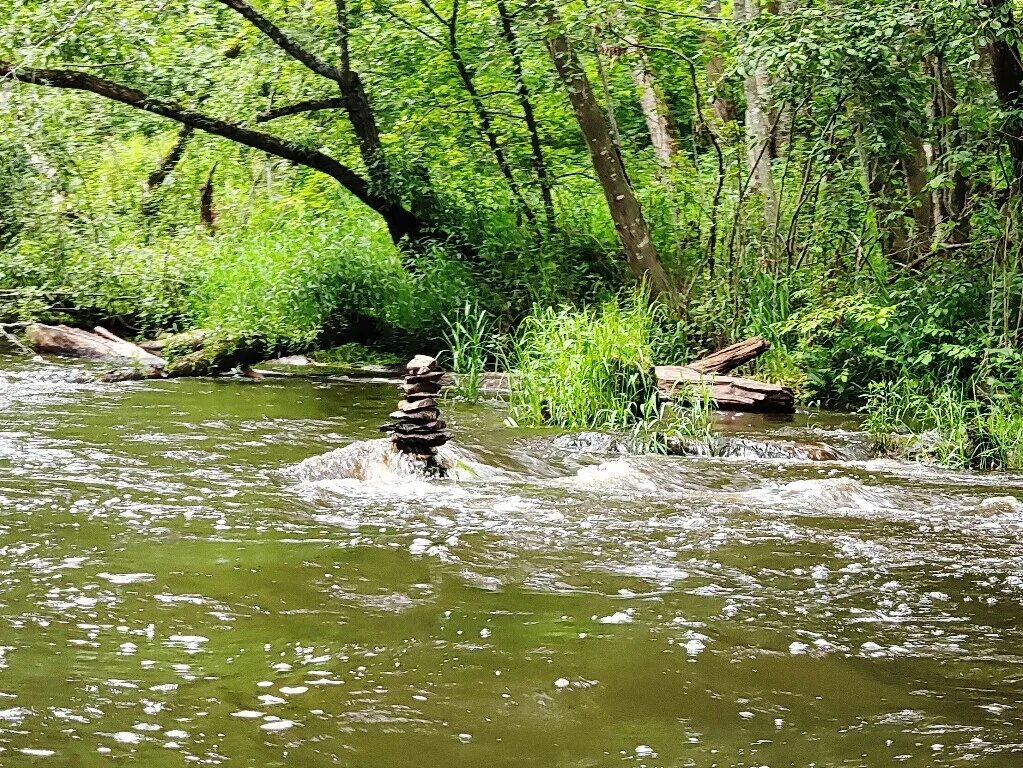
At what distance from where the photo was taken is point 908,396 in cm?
959

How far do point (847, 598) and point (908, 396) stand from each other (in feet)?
18.8

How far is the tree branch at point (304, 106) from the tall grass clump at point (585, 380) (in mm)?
5523

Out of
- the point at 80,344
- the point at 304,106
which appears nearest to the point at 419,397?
the point at 304,106

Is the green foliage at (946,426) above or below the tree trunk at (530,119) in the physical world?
below

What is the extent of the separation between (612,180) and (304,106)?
4.38 m

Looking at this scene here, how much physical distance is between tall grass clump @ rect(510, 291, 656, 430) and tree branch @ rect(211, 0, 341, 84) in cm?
539

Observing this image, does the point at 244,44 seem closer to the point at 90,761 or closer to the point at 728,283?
the point at 728,283

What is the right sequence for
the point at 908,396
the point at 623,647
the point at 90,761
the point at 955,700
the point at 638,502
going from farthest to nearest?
the point at 908,396 < the point at 638,502 < the point at 623,647 < the point at 955,700 < the point at 90,761

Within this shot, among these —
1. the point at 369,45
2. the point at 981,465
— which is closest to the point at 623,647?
the point at 981,465

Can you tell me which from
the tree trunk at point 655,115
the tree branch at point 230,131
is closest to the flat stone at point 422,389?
the tree trunk at point 655,115

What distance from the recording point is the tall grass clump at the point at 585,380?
9633mm

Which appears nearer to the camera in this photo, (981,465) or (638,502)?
(638,502)

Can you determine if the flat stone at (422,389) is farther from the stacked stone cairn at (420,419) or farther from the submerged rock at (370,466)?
the submerged rock at (370,466)

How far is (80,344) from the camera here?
14492 millimetres
